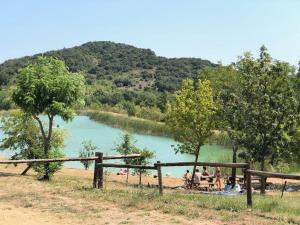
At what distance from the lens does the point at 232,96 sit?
90.8ft

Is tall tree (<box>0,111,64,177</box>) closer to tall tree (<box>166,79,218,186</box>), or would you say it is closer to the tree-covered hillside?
tall tree (<box>166,79,218,186</box>)

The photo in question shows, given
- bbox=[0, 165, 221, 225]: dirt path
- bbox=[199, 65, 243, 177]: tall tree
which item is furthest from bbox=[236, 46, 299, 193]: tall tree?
bbox=[0, 165, 221, 225]: dirt path

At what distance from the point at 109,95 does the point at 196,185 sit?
9672cm

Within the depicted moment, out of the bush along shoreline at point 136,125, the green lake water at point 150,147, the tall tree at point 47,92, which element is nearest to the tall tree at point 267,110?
the tall tree at point 47,92

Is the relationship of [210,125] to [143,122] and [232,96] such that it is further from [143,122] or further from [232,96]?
[143,122]

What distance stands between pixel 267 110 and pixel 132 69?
153m

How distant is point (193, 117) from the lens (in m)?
29.3

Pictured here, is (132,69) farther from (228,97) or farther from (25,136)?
(25,136)

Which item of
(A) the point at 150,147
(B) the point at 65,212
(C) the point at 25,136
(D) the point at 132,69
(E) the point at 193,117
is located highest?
(D) the point at 132,69

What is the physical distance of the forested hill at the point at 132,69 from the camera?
5915 inches

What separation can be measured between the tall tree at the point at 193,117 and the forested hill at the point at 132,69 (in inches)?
4200

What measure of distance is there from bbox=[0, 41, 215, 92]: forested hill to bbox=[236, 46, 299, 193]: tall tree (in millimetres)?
110480

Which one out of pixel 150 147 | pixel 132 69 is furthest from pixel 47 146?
pixel 132 69

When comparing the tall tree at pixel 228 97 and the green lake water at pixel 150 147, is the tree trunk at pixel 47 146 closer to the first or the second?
the tall tree at pixel 228 97
